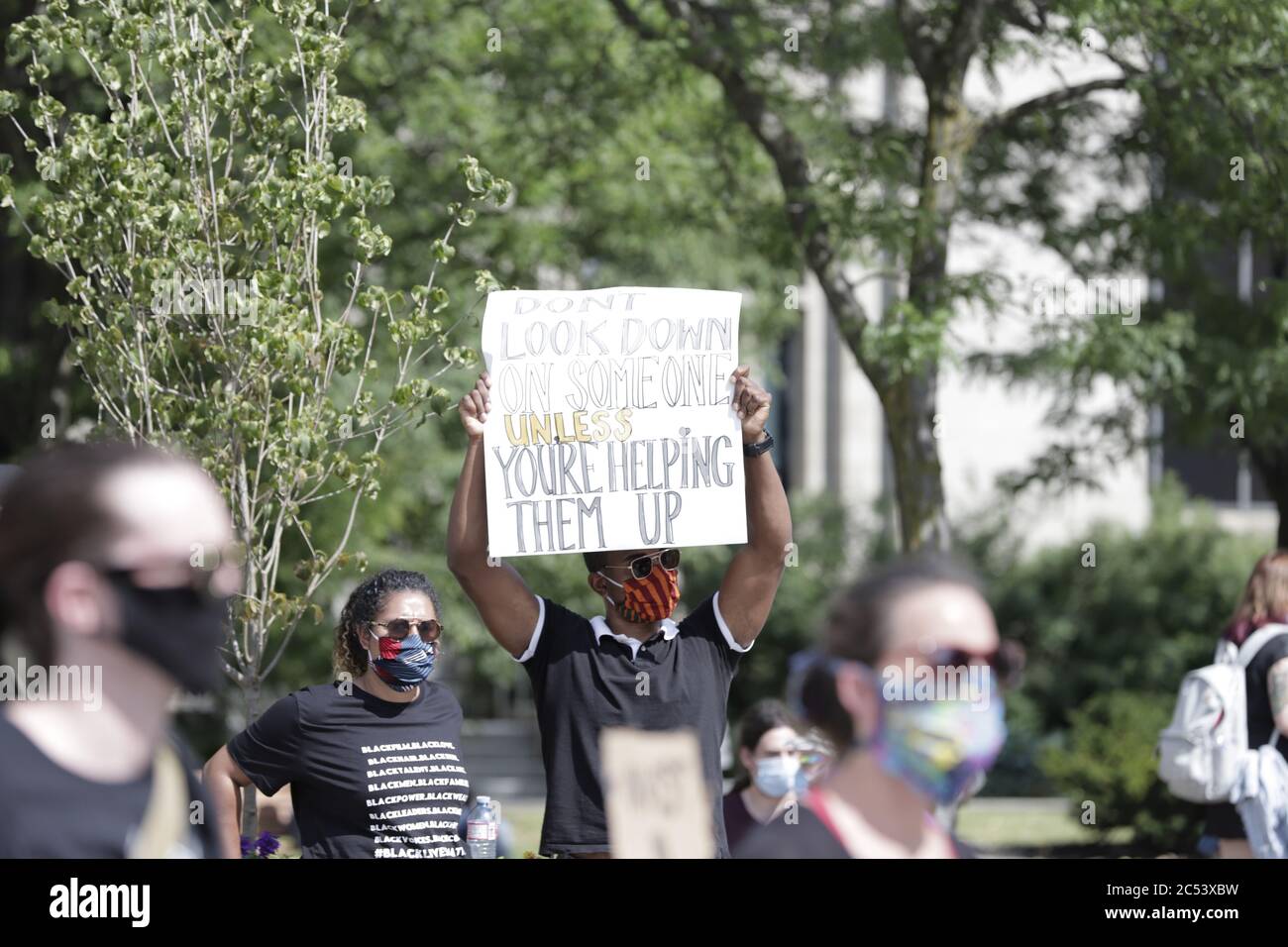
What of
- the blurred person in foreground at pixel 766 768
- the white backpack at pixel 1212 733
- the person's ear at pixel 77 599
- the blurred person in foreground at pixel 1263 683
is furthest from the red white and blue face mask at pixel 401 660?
the blurred person in foreground at pixel 1263 683

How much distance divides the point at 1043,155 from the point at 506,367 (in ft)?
23.8

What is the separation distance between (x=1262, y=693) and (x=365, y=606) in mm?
3283

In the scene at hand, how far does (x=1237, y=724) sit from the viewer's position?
5871mm

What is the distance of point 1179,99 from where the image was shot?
8367 mm

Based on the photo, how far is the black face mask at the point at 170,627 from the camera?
211cm

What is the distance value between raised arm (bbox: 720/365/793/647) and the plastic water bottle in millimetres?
876

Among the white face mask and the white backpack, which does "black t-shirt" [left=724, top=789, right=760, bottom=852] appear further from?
the white backpack

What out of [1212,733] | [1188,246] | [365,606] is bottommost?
[1212,733]

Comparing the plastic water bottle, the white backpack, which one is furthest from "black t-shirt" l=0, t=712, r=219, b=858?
the white backpack

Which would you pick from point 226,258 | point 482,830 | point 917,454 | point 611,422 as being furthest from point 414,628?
point 917,454

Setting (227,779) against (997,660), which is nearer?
(997,660)

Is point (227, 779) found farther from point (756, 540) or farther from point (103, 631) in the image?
point (103, 631)

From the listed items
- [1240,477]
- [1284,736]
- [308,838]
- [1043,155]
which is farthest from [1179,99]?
[1240,477]

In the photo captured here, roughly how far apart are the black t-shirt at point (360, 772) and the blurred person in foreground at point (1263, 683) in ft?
9.88
